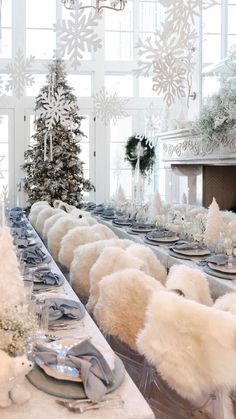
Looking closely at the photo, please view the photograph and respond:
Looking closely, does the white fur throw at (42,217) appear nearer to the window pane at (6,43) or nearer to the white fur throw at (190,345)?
the white fur throw at (190,345)

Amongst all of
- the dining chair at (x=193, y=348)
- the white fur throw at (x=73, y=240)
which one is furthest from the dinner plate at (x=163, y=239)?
the dining chair at (x=193, y=348)

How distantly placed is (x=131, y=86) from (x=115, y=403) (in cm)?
926

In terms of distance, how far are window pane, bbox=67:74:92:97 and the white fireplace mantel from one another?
2.50m

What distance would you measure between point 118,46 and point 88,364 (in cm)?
922

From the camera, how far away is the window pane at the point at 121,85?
9734 mm

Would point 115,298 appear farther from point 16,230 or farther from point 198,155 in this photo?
point 198,155

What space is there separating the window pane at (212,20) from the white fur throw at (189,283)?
6663 millimetres

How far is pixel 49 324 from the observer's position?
5.19 feet

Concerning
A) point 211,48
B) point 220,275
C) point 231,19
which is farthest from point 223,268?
point 231,19

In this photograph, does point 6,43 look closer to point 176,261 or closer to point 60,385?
point 176,261

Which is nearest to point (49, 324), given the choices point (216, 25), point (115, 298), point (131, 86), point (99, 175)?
point (115, 298)

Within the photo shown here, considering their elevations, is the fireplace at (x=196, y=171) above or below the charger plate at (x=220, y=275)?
above

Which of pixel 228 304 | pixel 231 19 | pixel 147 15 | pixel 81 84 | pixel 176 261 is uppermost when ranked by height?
pixel 147 15

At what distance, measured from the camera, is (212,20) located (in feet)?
25.0
